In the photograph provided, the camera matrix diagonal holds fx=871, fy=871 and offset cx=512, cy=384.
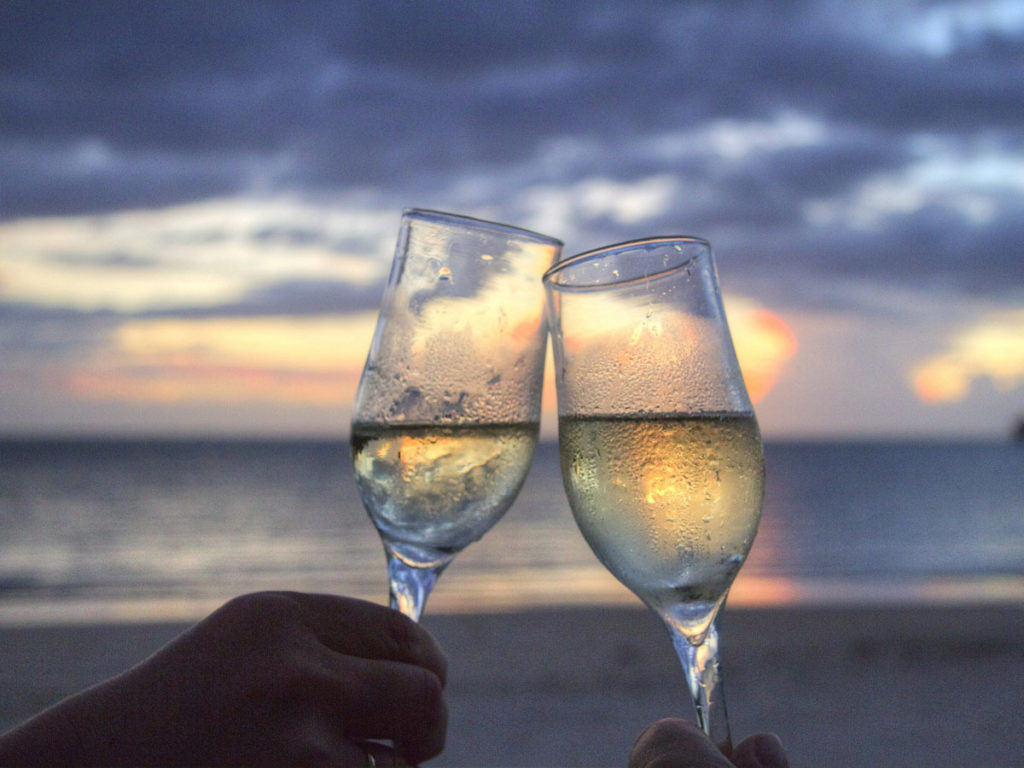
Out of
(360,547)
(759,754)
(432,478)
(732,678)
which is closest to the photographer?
(759,754)

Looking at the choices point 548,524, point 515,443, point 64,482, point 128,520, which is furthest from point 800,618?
point 64,482

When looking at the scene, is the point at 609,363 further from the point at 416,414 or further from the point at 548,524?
the point at 548,524

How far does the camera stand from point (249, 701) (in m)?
0.96

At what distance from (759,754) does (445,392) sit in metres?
0.66

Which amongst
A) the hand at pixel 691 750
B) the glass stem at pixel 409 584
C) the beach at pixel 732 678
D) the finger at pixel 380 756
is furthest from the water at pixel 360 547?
the hand at pixel 691 750

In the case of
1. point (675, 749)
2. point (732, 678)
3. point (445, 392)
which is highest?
point (445, 392)

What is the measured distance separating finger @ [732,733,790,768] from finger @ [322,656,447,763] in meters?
0.37

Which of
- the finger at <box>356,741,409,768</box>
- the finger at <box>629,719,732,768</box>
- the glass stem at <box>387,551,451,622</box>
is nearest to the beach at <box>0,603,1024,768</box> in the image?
the glass stem at <box>387,551,451,622</box>

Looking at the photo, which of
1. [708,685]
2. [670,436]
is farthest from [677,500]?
[708,685]

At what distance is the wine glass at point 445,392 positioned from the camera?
1312 millimetres

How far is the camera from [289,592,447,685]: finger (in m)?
1.05

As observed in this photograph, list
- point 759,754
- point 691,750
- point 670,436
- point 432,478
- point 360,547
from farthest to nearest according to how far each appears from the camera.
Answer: point 360,547 < point 432,478 < point 670,436 < point 759,754 < point 691,750

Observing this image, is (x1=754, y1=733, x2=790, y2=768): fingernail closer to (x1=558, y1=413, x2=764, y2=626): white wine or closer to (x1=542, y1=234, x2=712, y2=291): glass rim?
(x1=558, y1=413, x2=764, y2=626): white wine

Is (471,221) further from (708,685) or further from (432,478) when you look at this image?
(708,685)
